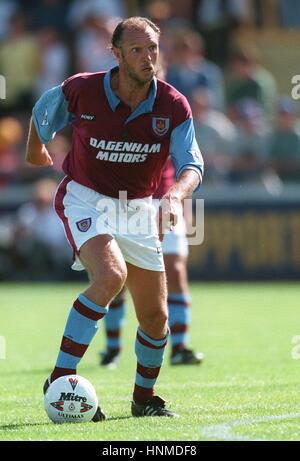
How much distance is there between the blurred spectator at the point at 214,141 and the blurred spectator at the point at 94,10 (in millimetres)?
3334

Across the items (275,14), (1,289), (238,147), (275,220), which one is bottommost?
(1,289)

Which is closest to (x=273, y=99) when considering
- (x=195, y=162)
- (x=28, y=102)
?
(x=28, y=102)

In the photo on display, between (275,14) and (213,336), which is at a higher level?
(275,14)

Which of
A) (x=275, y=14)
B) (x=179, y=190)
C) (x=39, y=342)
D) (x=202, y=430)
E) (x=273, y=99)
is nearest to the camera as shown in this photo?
(x=202, y=430)

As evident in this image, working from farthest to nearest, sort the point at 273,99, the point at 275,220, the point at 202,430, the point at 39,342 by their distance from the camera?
1. the point at 273,99
2. the point at 275,220
3. the point at 39,342
4. the point at 202,430

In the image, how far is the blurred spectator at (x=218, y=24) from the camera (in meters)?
20.4

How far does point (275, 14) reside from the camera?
2138 centimetres

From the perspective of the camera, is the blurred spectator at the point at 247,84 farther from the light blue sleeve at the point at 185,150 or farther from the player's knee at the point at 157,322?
the player's knee at the point at 157,322

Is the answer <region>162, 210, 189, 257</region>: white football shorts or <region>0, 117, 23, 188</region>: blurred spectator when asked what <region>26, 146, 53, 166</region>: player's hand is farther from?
<region>0, 117, 23, 188</region>: blurred spectator

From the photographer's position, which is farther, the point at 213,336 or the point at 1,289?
the point at 1,289

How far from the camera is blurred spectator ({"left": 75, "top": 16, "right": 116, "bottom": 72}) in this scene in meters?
18.2

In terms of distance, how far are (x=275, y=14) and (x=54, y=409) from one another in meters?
16.2

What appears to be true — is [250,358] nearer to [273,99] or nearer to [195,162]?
[195,162]

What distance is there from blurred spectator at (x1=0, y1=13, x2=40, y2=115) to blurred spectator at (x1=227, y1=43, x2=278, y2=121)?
11.4 ft
